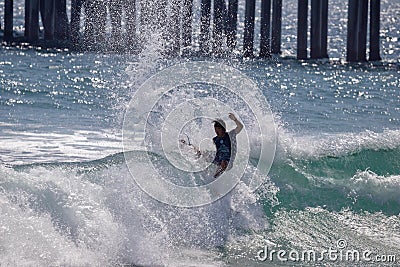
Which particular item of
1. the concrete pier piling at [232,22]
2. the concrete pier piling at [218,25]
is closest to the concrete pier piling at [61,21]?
the concrete pier piling at [218,25]

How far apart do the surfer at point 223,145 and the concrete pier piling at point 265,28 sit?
54.6 ft

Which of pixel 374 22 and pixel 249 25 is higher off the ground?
Answer: pixel 374 22

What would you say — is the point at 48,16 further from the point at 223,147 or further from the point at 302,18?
the point at 223,147

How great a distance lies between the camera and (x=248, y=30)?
2730cm

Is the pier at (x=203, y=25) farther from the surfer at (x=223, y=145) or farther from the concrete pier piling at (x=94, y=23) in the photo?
the surfer at (x=223, y=145)

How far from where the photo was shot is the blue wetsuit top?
9.63m

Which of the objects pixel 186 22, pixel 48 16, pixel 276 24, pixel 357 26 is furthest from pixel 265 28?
pixel 48 16

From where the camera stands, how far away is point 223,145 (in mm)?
9695

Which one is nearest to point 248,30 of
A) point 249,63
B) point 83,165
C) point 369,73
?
point 249,63

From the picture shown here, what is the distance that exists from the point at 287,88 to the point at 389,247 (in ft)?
46.5

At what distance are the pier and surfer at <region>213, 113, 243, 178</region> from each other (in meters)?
15.1

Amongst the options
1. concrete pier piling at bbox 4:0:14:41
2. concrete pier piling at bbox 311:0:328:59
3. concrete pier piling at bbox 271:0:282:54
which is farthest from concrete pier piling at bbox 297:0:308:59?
concrete pier piling at bbox 4:0:14:41

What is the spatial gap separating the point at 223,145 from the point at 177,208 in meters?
0.85

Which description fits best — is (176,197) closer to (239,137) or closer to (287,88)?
(239,137)
